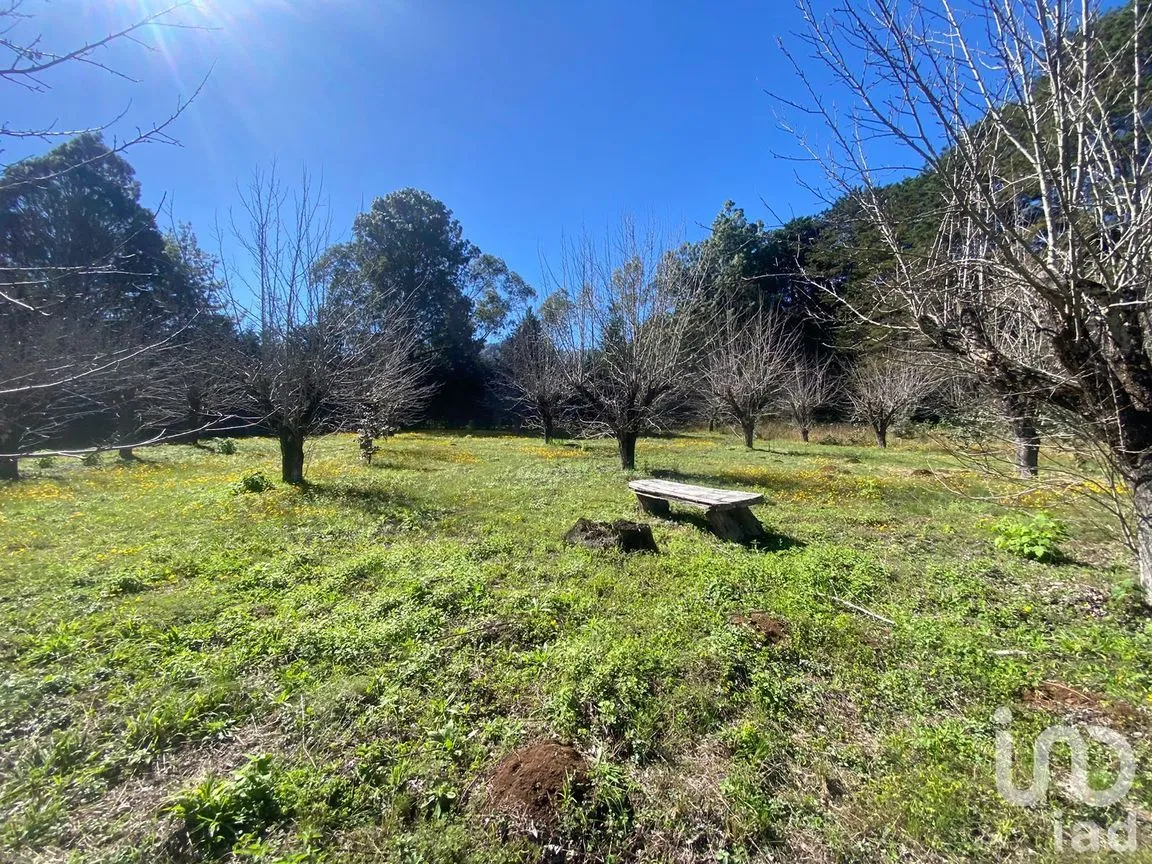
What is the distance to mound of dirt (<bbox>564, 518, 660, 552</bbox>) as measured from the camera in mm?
5070

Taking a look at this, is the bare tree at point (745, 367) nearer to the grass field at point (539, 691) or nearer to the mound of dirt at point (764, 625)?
the grass field at point (539, 691)

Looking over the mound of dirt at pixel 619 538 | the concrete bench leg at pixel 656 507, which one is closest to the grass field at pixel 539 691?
the mound of dirt at pixel 619 538

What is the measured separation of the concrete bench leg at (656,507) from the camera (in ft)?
22.4

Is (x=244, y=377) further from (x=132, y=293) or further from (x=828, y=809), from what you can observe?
(x=132, y=293)

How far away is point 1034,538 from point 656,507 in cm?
408

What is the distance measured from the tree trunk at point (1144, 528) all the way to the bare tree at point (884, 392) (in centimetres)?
1529

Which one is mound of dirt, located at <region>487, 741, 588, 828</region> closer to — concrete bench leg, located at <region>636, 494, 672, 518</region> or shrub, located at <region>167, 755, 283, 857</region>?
shrub, located at <region>167, 755, 283, 857</region>

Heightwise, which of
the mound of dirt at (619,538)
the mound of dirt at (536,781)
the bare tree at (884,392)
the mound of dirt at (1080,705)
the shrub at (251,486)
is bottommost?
the mound of dirt at (536,781)

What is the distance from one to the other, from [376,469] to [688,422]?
68.6 feet

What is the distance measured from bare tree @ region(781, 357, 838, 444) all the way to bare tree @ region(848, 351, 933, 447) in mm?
1596

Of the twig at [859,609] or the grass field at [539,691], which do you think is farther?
the twig at [859,609]

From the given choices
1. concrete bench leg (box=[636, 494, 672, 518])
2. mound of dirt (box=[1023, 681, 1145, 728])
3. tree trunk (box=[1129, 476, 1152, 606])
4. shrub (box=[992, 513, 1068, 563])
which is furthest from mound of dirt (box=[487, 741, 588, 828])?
shrub (box=[992, 513, 1068, 563])

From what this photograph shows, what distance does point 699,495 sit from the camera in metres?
5.91

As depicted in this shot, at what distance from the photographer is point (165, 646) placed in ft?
10.4
